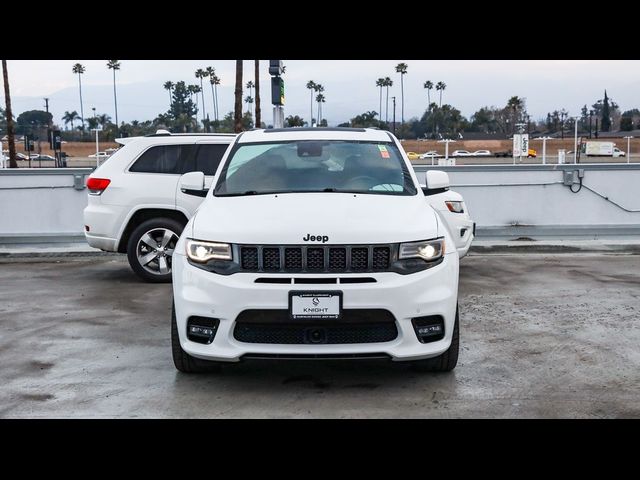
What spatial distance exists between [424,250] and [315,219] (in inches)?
30.0

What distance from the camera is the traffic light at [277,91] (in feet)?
55.5

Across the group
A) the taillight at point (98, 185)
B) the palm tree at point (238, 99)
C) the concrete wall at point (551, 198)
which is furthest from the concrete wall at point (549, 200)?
the palm tree at point (238, 99)

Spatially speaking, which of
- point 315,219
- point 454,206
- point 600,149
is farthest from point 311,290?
point 600,149

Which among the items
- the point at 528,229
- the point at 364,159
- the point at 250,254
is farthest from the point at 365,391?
the point at 528,229

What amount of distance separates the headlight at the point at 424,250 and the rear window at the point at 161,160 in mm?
5379

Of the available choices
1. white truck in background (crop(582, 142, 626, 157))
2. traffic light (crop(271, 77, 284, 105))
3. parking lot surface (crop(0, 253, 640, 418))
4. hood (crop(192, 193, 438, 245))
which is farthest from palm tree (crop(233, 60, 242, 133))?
white truck in background (crop(582, 142, 626, 157))

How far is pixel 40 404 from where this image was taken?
534cm

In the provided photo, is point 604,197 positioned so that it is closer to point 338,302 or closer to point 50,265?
point 50,265

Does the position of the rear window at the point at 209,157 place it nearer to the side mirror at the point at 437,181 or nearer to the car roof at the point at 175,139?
the car roof at the point at 175,139

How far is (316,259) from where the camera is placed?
5.35 m

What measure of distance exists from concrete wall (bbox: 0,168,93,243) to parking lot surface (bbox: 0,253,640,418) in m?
4.19

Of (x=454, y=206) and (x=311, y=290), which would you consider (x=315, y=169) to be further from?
(x=454, y=206)

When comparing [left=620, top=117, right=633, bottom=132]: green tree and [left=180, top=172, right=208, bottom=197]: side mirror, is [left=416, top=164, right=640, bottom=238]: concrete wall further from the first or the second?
[left=620, top=117, right=633, bottom=132]: green tree
